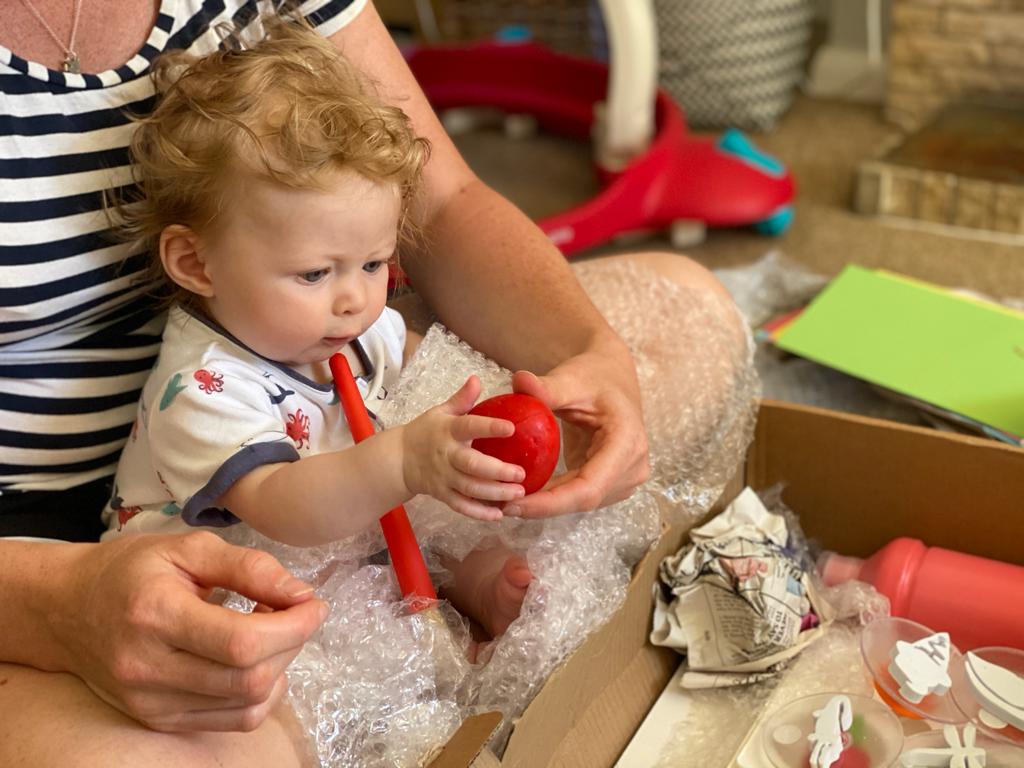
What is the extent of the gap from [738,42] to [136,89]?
1.38m

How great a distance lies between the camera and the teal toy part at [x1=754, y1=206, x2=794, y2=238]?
1680 mm

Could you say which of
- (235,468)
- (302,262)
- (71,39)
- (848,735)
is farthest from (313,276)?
(848,735)

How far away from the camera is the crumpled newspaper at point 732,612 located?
0.84m

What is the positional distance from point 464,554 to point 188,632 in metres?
0.27

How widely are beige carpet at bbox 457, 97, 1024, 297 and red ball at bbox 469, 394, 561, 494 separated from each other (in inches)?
40.0

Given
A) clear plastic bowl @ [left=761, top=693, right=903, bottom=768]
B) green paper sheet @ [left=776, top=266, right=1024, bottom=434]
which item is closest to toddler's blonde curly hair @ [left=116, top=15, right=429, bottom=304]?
clear plastic bowl @ [left=761, top=693, right=903, bottom=768]

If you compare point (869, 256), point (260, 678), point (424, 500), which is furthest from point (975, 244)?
point (260, 678)

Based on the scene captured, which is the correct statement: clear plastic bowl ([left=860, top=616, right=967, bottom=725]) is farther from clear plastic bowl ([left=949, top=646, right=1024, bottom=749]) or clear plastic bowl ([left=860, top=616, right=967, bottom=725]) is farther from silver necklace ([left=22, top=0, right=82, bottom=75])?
silver necklace ([left=22, top=0, right=82, bottom=75])

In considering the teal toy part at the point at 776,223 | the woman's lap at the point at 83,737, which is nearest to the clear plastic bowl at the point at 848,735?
the woman's lap at the point at 83,737

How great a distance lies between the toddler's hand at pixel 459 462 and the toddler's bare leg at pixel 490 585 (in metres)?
0.12

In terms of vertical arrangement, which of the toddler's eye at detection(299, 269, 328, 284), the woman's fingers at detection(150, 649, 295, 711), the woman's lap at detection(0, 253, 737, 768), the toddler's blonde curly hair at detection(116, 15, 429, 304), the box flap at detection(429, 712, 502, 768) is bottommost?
the box flap at detection(429, 712, 502, 768)

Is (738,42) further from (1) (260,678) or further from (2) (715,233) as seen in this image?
(1) (260,678)

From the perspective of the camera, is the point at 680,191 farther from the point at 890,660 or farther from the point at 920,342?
the point at 890,660

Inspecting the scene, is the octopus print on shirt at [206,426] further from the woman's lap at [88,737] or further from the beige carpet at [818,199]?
the beige carpet at [818,199]
